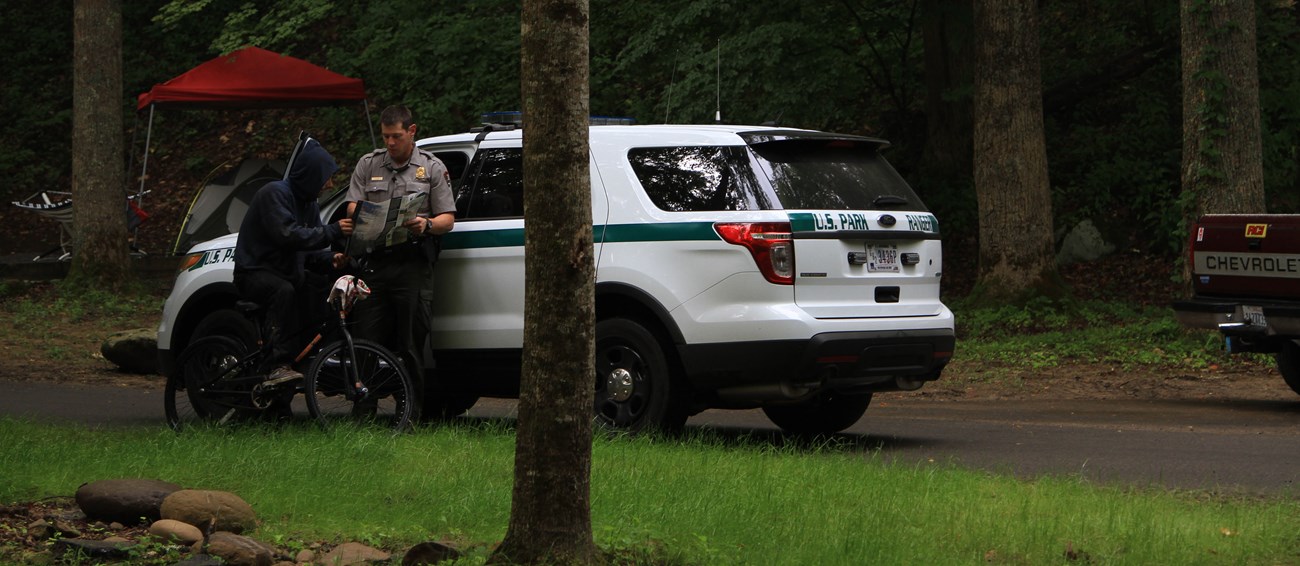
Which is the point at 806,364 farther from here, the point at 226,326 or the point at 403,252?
the point at 226,326

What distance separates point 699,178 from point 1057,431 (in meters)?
3.11

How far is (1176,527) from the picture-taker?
6.30 metres

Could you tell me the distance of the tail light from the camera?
860 cm

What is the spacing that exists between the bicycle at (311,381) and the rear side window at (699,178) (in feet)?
5.71

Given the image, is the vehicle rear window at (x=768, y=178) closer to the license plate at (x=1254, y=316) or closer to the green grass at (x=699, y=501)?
the green grass at (x=699, y=501)

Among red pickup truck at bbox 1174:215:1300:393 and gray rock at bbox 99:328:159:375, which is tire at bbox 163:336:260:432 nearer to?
gray rock at bbox 99:328:159:375

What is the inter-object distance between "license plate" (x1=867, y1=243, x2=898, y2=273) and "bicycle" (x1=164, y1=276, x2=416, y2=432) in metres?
2.70

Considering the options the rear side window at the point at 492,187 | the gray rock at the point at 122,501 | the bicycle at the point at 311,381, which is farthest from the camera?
the rear side window at the point at 492,187

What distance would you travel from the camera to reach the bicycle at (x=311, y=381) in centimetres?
903

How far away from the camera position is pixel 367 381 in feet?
30.2

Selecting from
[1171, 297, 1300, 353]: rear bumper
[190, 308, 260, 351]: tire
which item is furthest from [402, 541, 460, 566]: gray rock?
[1171, 297, 1300, 353]: rear bumper

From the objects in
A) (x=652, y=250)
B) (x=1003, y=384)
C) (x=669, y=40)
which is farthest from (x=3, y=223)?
(x=652, y=250)

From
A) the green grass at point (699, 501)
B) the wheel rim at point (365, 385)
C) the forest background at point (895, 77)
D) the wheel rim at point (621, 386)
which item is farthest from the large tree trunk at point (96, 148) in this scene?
the wheel rim at point (621, 386)

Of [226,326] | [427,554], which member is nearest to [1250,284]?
[226,326]
